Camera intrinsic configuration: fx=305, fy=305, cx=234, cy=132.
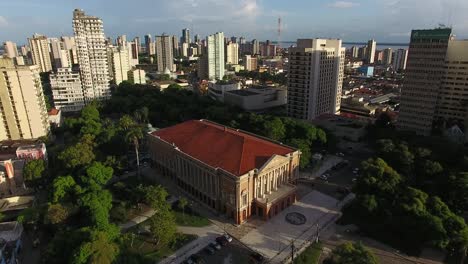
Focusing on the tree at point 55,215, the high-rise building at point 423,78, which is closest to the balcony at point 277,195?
the tree at point 55,215

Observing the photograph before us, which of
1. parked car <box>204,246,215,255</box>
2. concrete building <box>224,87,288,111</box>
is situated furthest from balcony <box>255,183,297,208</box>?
concrete building <box>224,87,288,111</box>

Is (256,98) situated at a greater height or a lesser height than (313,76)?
lesser

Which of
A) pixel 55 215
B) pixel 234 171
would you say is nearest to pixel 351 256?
pixel 234 171

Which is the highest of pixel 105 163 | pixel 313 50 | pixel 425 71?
pixel 313 50

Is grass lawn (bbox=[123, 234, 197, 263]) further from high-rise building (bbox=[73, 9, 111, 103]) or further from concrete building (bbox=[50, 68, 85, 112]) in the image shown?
high-rise building (bbox=[73, 9, 111, 103])

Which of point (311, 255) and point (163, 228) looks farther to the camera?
point (311, 255)

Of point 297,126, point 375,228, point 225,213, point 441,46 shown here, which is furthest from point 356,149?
point 225,213

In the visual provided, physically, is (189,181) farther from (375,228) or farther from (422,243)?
(422,243)

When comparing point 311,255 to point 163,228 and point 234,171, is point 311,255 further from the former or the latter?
point 163,228

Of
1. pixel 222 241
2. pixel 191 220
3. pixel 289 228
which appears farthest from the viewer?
pixel 191 220
